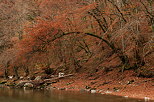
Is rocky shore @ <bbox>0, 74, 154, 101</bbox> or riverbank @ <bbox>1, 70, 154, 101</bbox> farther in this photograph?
riverbank @ <bbox>1, 70, 154, 101</bbox>

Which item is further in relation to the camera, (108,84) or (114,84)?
(108,84)

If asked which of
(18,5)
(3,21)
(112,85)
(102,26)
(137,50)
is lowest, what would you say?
(112,85)

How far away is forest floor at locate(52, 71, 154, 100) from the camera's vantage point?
10.2 m

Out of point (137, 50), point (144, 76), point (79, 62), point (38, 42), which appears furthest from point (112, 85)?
point (79, 62)

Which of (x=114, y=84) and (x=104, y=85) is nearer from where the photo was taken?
(x=114, y=84)

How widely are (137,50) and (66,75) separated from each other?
6.98m

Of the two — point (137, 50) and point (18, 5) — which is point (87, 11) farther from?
point (18, 5)

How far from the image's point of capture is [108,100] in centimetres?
894

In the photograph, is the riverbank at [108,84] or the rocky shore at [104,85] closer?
the rocky shore at [104,85]

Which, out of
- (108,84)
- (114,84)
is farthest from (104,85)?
(114,84)

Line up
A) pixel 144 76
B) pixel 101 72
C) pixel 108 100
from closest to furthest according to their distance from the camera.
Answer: pixel 108 100, pixel 144 76, pixel 101 72

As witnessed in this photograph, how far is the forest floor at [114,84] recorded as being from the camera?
401 inches

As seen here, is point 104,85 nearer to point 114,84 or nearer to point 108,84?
point 108,84

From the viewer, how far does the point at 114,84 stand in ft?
40.7
